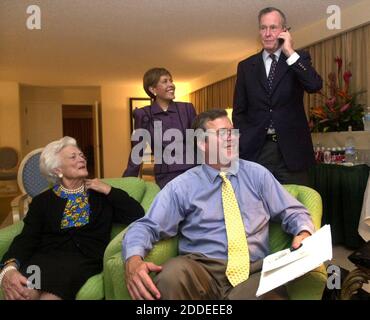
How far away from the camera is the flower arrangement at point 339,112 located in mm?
3803

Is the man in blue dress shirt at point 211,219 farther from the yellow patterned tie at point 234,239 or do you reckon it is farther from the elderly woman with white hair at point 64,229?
the elderly woman with white hair at point 64,229

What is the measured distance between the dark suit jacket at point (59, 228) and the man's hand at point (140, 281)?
1.68 ft

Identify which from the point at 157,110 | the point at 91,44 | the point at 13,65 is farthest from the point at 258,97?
the point at 13,65

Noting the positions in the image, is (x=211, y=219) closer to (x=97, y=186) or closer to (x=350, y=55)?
(x=97, y=186)

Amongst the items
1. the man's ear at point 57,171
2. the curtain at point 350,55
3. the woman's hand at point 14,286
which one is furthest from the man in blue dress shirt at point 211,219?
the curtain at point 350,55

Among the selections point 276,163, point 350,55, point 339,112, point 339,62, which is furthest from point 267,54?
point 350,55

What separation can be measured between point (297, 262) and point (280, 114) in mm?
949

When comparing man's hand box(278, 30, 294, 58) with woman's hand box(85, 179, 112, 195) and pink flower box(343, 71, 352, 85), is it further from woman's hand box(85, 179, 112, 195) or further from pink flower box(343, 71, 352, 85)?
pink flower box(343, 71, 352, 85)

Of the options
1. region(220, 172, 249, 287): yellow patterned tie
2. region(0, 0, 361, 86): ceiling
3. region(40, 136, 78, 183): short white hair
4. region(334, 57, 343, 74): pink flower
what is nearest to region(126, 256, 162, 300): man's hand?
region(220, 172, 249, 287): yellow patterned tie

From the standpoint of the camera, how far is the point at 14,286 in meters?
1.60

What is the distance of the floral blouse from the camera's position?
1.86m

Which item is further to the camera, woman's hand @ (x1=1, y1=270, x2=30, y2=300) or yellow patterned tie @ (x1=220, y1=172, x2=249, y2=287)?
woman's hand @ (x1=1, y1=270, x2=30, y2=300)

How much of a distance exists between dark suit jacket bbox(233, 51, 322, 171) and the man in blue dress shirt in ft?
1.30

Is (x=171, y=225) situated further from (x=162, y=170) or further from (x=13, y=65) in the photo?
(x=13, y=65)
